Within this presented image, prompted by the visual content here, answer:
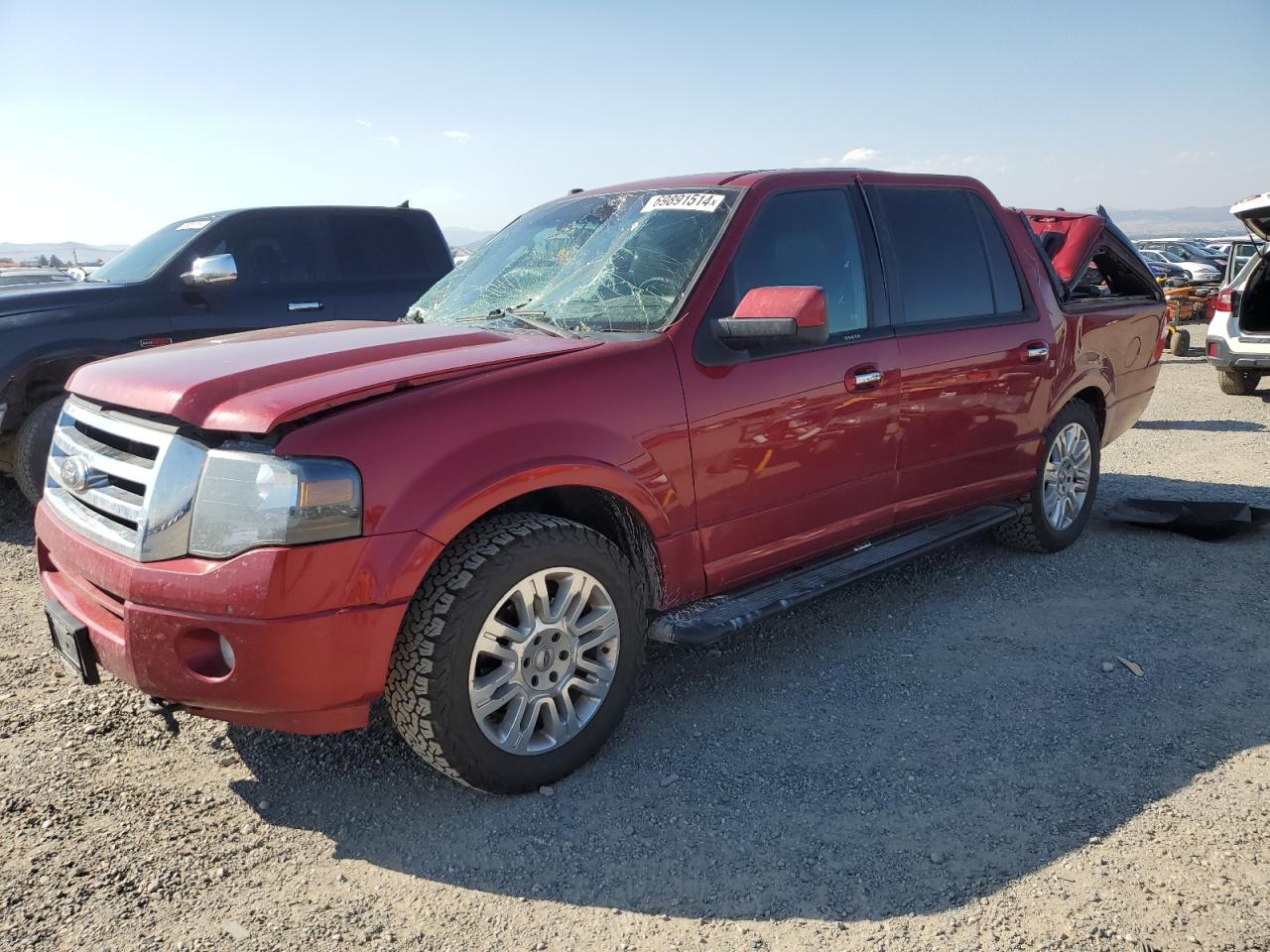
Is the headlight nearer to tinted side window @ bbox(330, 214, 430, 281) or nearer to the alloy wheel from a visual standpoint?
the alloy wheel

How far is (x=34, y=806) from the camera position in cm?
288

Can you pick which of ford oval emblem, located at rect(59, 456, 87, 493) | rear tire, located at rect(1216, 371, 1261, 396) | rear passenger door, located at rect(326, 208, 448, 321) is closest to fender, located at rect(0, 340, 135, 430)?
rear passenger door, located at rect(326, 208, 448, 321)

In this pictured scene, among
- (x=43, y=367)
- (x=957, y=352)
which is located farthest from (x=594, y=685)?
(x=43, y=367)

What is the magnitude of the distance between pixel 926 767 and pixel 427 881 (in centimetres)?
162

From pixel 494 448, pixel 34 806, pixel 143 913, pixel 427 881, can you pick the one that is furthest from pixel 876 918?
pixel 34 806

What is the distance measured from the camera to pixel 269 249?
707 centimetres

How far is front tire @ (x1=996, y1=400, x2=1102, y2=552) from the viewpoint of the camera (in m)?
4.96

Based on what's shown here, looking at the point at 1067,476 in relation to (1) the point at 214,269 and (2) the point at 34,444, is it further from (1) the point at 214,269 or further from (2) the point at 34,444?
(2) the point at 34,444

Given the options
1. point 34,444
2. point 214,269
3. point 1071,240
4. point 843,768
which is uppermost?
point 214,269

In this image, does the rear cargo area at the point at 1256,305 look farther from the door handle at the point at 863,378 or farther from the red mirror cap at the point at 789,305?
the red mirror cap at the point at 789,305

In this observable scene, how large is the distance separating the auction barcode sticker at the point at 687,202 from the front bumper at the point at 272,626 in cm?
178

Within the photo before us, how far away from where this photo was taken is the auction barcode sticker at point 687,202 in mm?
3615

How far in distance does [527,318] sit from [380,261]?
4494mm

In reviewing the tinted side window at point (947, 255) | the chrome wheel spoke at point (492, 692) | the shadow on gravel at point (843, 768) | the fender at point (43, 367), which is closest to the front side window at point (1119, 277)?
the tinted side window at point (947, 255)
